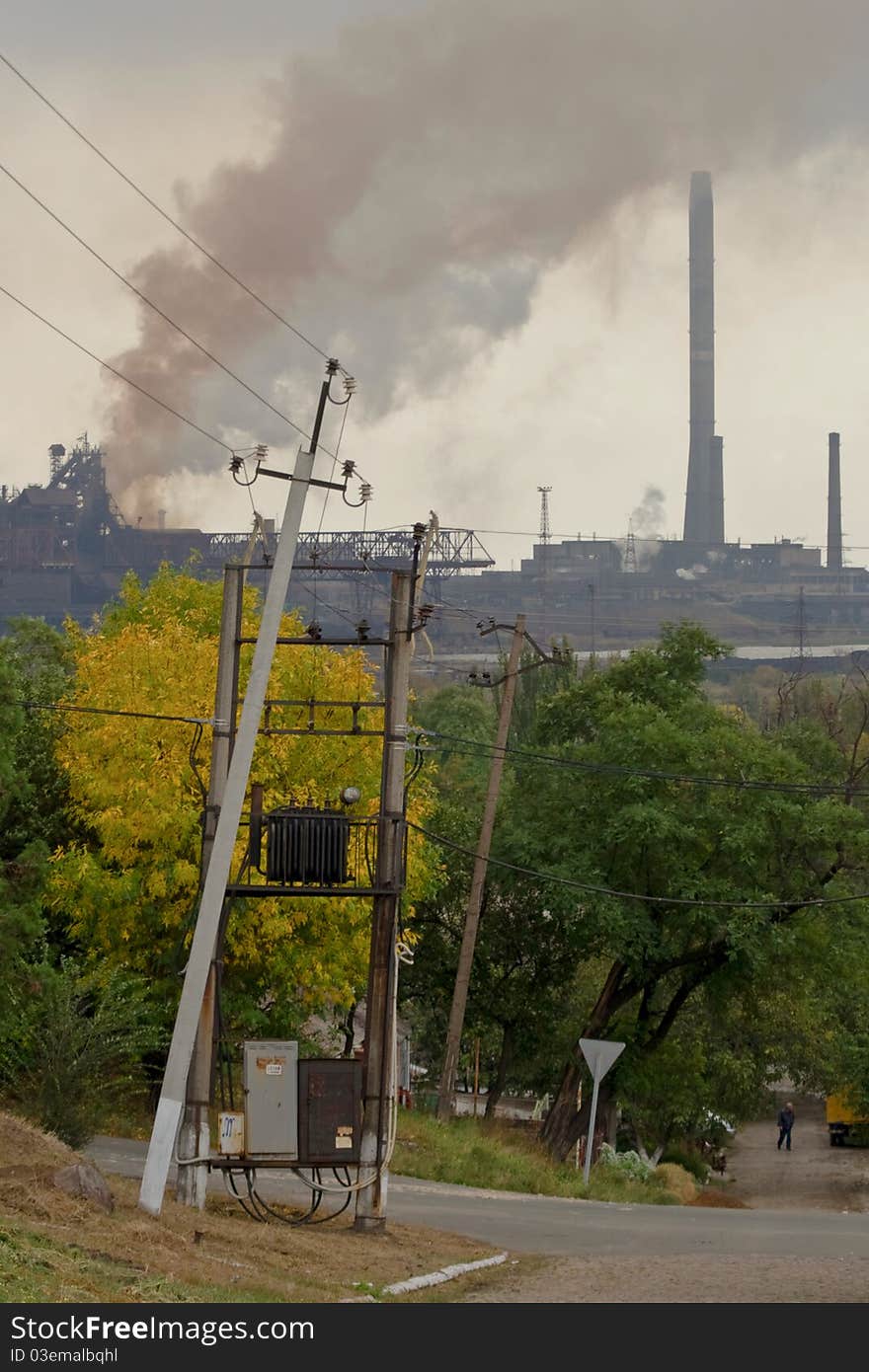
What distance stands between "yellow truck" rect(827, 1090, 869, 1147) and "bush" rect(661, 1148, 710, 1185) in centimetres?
871

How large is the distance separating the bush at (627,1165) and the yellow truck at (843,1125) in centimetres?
2166

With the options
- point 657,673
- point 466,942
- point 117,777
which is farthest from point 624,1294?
point 657,673

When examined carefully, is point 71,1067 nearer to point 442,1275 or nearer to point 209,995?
point 209,995

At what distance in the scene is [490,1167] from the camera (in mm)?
33094

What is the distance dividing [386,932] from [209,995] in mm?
2065

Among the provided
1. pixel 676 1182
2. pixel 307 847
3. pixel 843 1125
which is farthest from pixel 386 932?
pixel 843 1125

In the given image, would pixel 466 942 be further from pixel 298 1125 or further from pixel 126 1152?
pixel 298 1125

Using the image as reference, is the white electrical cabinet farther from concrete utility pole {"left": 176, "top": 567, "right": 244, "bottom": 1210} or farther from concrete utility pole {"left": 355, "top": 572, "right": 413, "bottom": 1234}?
concrete utility pole {"left": 355, "top": 572, "right": 413, "bottom": 1234}

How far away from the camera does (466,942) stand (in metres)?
37.4

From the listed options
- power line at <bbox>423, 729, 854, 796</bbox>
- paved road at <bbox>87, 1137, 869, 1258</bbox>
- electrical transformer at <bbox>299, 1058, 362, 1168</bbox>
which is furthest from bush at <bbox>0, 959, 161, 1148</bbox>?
power line at <bbox>423, 729, 854, 796</bbox>

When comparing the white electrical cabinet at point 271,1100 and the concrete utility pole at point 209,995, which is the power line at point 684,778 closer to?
the concrete utility pole at point 209,995

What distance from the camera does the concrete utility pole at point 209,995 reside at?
68.1 feet

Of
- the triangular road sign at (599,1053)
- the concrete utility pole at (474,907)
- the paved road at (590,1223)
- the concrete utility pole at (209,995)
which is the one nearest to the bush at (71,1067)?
the paved road at (590,1223)

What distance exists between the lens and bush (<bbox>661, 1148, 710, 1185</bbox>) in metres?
49.6
